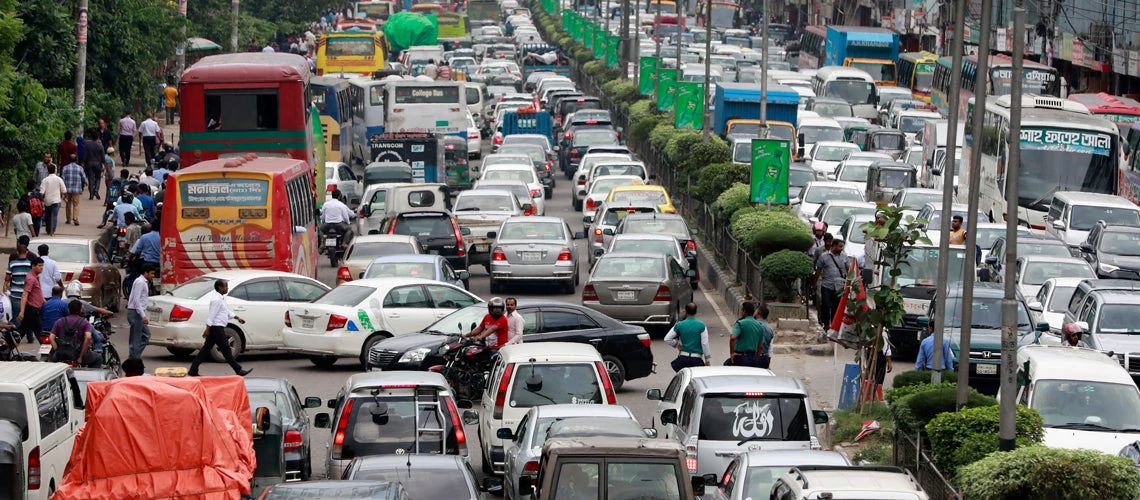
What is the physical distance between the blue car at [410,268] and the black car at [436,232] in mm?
3926

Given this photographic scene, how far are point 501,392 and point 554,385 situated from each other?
53 cm

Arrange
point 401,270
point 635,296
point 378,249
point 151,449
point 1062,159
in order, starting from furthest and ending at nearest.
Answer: point 1062,159 < point 378,249 < point 401,270 < point 635,296 < point 151,449

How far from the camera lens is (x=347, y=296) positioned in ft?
81.6

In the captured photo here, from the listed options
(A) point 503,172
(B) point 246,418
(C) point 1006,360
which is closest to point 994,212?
(A) point 503,172

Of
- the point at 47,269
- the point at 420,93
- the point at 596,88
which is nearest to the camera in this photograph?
the point at 47,269

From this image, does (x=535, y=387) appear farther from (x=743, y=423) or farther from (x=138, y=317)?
(x=138, y=317)

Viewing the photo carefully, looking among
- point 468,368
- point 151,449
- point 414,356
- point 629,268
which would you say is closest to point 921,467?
point 151,449

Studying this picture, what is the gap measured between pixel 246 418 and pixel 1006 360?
20.8 feet

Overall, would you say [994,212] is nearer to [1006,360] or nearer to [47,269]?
[47,269]

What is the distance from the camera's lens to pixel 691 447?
50.7ft

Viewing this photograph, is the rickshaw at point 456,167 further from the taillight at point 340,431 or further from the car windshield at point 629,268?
the taillight at point 340,431

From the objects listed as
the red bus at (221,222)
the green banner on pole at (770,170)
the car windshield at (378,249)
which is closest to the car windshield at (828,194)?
the green banner on pole at (770,170)

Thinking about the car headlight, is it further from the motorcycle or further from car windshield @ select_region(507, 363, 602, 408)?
car windshield @ select_region(507, 363, 602, 408)

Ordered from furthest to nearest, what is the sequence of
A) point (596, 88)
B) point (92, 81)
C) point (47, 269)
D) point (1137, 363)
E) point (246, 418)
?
point (596, 88)
point (92, 81)
point (47, 269)
point (1137, 363)
point (246, 418)
